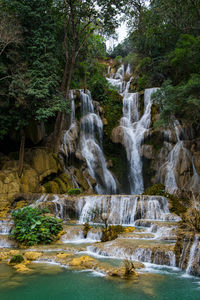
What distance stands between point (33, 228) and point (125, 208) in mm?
5374

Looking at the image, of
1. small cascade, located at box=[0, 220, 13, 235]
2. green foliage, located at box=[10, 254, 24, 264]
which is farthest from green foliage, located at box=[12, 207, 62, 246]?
green foliage, located at box=[10, 254, 24, 264]

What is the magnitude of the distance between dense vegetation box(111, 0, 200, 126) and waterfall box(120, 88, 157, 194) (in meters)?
2.78

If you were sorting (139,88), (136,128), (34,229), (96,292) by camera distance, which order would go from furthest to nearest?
(139,88)
(136,128)
(34,229)
(96,292)

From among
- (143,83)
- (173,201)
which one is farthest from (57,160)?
(143,83)

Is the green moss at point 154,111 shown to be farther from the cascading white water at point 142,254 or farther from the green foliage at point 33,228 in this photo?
the cascading white water at point 142,254

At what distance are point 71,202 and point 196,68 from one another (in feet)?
48.6

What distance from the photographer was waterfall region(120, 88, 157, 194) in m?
20.8

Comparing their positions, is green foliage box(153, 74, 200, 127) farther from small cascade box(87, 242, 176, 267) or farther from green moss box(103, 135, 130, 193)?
→ small cascade box(87, 242, 176, 267)

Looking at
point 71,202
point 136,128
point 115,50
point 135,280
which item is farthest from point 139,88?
point 135,280

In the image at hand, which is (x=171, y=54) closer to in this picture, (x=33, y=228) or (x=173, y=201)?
(x=173, y=201)

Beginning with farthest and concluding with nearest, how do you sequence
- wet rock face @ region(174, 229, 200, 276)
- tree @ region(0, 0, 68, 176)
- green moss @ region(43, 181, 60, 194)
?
green moss @ region(43, 181, 60, 194) < tree @ region(0, 0, 68, 176) < wet rock face @ region(174, 229, 200, 276)

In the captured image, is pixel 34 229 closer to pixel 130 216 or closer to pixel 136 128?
pixel 130 216

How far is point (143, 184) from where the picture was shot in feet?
67.3

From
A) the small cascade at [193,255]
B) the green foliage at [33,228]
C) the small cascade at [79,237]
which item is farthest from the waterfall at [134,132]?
the small cascade at [193,255]
